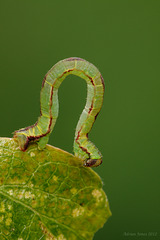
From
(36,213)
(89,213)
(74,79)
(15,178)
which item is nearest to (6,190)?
(15,178)

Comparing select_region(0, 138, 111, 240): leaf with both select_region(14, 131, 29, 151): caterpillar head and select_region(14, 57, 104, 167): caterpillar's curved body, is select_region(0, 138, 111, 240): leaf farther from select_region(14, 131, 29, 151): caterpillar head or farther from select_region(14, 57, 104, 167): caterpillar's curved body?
select_region(14, 57, 104, 167): caterpillar's curved body

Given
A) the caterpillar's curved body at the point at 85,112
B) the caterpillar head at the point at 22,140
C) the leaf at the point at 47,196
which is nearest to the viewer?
the leaf at the point at 47,196

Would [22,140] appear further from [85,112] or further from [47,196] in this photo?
[85,112]

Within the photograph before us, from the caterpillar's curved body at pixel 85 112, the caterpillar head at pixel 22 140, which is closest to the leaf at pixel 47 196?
the caterpillar head at pixel 22 140

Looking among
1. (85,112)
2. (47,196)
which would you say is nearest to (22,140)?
(47,196)

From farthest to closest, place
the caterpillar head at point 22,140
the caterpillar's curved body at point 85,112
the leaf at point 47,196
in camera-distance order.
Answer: the caterpillar's curved body at point 85,112 → the caterpillar head at point 22,140 → the leaf at point 47,196

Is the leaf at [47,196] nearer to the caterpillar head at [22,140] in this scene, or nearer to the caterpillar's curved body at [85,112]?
the caterpillar head at [22,140]

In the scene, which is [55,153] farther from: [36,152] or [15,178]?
[15,178]

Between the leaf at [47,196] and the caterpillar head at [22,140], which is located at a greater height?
the caterpillar head at [22,140]

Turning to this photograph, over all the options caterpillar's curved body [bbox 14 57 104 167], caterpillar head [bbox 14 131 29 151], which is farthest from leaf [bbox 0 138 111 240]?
caterpillar's curved body [bbox 14 57 104 167]
